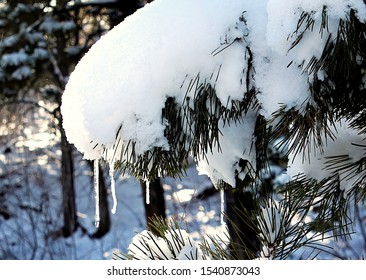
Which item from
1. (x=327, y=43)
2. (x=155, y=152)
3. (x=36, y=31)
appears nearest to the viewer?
(x=327, y=43)

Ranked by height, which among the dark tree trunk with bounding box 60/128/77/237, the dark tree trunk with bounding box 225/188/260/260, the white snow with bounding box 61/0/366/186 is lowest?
the dark tree trunk with bounding box 225/188/260/260

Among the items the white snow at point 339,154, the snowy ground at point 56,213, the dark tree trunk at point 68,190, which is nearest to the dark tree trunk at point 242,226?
the white snow at point 339,154

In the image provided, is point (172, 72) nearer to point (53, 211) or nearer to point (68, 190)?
point (68, 190)

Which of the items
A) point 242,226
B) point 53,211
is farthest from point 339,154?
point 53,211

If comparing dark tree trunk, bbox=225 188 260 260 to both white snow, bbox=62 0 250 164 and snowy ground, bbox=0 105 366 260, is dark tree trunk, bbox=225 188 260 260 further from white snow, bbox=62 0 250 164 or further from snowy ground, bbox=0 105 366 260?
snowy ground, bbox=0 105 366 260

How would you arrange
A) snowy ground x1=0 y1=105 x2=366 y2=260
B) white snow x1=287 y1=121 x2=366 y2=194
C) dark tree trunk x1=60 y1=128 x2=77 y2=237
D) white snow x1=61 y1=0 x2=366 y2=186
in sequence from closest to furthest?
white snow x1=61 y1=0 x2=366 y2=186, white snow x1=287 y1=121 x2=366 y2=194, snowy ground x1=0 y1=105 x2=366 y2=260, dark tree trunk x1=60 y1=128 x2=77 y2=237

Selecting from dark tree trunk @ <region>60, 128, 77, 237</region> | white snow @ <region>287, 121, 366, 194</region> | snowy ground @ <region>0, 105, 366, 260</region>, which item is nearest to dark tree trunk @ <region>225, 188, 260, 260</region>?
white snow @ <region>287, 121, 366, 194</region>

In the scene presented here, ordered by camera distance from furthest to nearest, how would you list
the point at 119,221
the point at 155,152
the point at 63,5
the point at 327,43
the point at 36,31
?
1. the point at 119,221
2. the point at 36,31
3. the point at 63,5
4. the point at 155,152
5. the point at 327,43

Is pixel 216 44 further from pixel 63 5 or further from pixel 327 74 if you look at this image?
pixel 63 5

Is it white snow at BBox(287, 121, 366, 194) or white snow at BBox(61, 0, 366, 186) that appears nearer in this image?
white snow at BBox(61, 0, 366, 186)

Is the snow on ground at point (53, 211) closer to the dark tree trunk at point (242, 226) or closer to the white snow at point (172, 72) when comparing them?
the dark tree trunk at point (242, 226)

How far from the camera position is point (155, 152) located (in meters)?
0.72

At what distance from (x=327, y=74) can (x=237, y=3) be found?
184 mm
